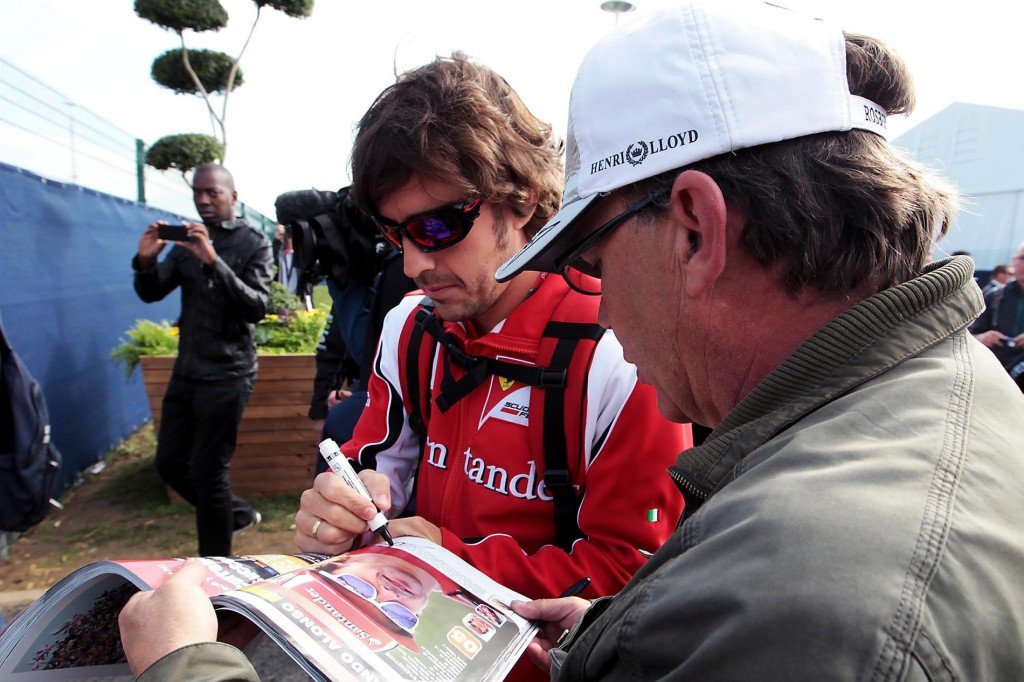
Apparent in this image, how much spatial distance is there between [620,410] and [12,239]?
5131 mm

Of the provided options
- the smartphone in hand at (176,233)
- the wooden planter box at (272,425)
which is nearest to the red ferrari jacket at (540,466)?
the smartphone in hand at (176,233)

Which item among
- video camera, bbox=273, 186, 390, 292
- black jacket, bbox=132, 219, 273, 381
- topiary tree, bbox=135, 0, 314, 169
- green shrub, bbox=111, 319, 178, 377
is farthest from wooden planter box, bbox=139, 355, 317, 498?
topiary tree, bbox=135, 0, 314, 169

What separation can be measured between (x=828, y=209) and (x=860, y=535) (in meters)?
0.47

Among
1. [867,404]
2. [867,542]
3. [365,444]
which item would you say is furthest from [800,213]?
[365,444]

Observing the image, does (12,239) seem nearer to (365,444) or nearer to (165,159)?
(365,444)

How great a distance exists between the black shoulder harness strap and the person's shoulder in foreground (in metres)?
0.40

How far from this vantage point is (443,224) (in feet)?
5.62

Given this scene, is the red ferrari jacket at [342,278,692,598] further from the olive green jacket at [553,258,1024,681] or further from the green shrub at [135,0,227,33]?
the green shrub at [135,0,227,33]

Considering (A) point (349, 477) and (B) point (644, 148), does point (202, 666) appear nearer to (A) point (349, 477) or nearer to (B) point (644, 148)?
(A) point (349, 477)

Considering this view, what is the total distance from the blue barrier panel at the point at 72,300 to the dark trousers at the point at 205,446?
1458 millimetres

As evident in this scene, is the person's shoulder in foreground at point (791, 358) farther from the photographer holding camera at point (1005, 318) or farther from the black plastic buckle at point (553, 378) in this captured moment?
the photographer holding camera at point (1005, 318)

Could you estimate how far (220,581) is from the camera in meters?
1.12

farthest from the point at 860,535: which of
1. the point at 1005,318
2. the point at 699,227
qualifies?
the point at 1005,318

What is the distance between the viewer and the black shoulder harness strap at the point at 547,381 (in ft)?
4.84
